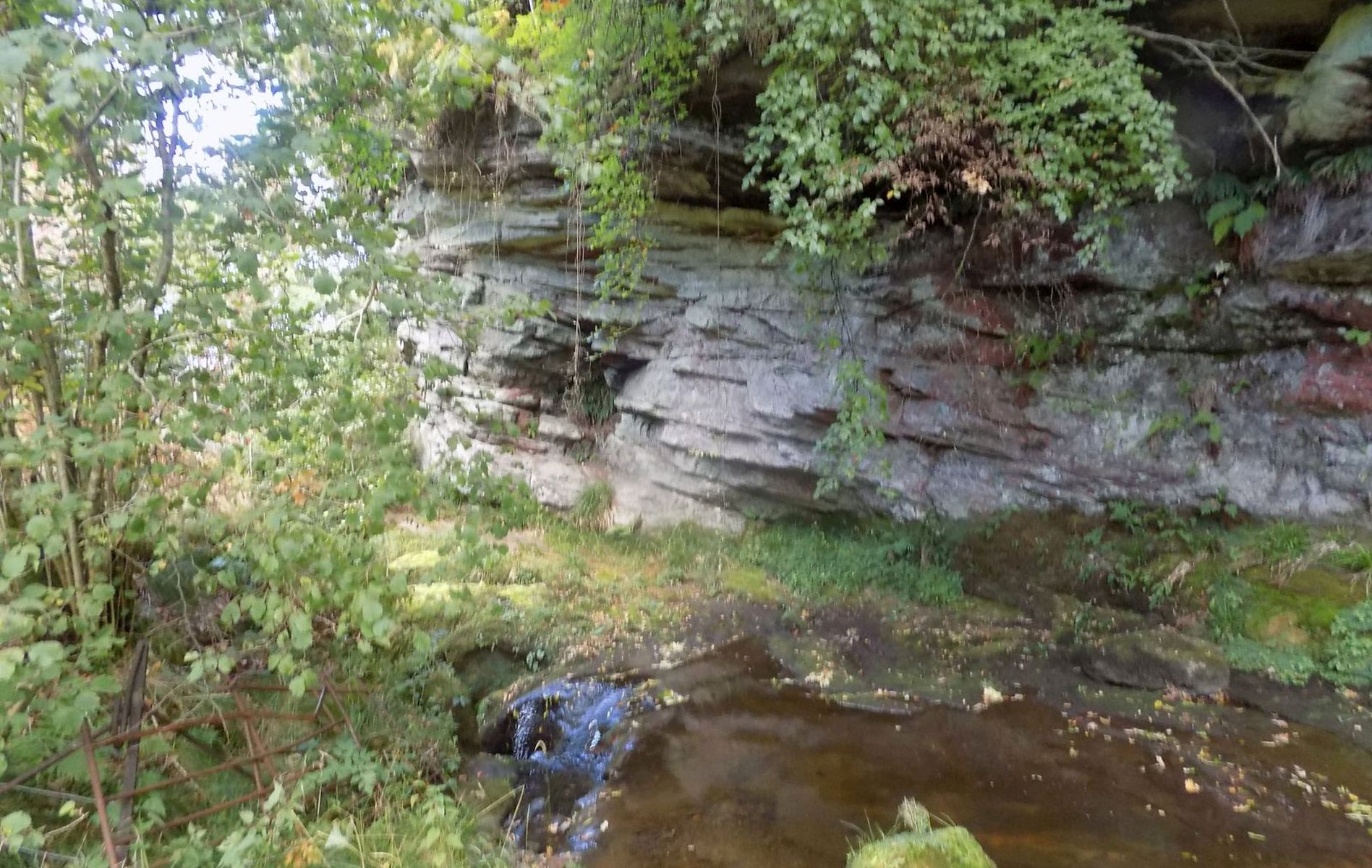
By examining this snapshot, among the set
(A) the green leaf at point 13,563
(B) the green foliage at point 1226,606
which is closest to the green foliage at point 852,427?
(B) the green foliage at point 1226,606

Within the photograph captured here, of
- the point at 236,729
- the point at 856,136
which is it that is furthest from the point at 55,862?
the point at 856,136

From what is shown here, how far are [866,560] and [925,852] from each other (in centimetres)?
520

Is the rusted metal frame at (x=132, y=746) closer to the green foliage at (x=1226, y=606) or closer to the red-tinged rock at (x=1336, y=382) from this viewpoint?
the green foliage at (x=1226, y=606)

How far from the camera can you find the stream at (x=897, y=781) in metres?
4.26

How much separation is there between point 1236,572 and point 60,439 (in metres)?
8.47

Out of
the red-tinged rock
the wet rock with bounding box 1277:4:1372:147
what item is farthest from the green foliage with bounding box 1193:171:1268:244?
the red-tinged rock

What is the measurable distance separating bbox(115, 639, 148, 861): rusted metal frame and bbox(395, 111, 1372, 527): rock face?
255 cm

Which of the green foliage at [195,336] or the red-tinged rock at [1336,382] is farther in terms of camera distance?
the red-tinged rock at [1336,382]

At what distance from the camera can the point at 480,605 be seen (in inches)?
267

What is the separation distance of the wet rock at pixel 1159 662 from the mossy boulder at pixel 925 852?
3.32m

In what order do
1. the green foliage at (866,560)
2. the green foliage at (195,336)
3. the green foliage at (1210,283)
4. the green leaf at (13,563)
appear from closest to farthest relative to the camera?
1. the green leaf at (13,563)
2. the green foliage at (195,336)
3. the green foliage at (1210,283)
4. the green foliage at (866,560)

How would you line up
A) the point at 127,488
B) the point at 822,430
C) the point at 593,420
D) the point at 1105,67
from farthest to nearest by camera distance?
the point at 593,420 → the point at 822,430 → the point at 1105,67 → the point at 127,488

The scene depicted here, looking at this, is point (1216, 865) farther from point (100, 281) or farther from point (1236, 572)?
point (100, 281)

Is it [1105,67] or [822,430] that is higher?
[1105,67]
